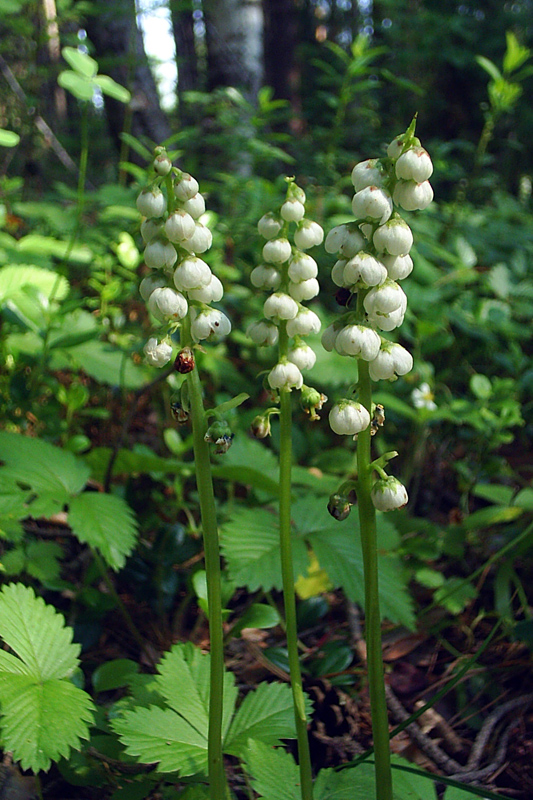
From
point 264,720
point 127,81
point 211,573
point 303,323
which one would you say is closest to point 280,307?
point 303,323

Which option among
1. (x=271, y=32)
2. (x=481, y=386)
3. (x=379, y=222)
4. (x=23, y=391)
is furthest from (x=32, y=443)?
(x=271, y=32)

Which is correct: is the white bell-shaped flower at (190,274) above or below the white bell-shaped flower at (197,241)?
below

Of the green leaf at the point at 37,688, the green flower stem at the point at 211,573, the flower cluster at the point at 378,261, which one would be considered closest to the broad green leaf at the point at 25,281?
the green leaf at the point at 37,688

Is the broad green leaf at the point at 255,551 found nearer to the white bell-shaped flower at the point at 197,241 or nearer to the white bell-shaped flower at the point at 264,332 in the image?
the white bell-shaped flower at the point at 264,332

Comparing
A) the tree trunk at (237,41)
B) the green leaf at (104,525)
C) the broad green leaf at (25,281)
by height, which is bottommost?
the green leaf at (104,525)

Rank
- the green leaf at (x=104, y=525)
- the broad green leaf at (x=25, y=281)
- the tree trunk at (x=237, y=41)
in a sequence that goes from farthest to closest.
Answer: the tree trunk at (x=237, y=41), the broad green leaf at (x=25, y=281), the green leaf at (x=104, y=525)

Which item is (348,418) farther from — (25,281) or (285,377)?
(25,281)

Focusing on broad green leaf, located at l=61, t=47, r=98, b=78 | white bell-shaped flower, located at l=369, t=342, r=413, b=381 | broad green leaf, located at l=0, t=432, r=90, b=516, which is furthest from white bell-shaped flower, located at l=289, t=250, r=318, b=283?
broad green leaf, located at l=61, t=47, r=98, b=78
